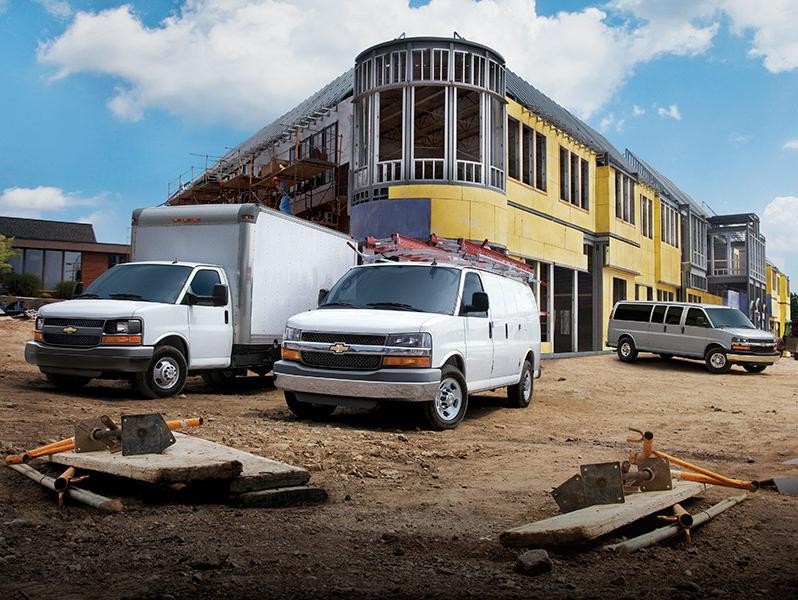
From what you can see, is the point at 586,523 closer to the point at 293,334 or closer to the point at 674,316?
the point at 293,334

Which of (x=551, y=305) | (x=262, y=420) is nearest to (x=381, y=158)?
(x=551, y=305)

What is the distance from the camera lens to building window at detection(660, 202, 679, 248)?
41.2 metres

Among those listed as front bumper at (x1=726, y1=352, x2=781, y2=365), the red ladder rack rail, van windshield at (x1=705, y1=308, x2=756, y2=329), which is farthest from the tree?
front bumper at (x1=726, y1=352, x2=781, y2=365)

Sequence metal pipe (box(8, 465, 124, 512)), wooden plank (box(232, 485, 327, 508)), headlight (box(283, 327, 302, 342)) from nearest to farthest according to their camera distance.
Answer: metal pipe (box(8, 465, 124, 512))
wooden plank (box(232, 485, 327, 508))
headlight (box(283, 327, 302, 342))

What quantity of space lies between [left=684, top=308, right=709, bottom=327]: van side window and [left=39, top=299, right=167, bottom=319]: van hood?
54.9 feet

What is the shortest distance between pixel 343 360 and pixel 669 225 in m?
37.3

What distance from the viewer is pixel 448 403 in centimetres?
938

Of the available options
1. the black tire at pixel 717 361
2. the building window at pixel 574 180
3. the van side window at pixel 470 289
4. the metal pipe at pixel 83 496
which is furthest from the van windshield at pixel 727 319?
the metal pipe at pixel 83 496

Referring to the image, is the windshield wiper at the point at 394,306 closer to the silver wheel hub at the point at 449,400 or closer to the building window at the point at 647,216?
the silver wheel hub at the point at 449,400

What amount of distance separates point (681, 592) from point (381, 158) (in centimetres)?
2053

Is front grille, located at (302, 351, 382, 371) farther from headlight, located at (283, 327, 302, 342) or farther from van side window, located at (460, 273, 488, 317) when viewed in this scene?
van side window, located at (460, 273, 488, 317)

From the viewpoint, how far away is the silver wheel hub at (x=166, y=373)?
11.2m

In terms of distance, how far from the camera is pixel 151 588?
3.56 m

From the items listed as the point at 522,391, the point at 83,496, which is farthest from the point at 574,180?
the point at 83,496
